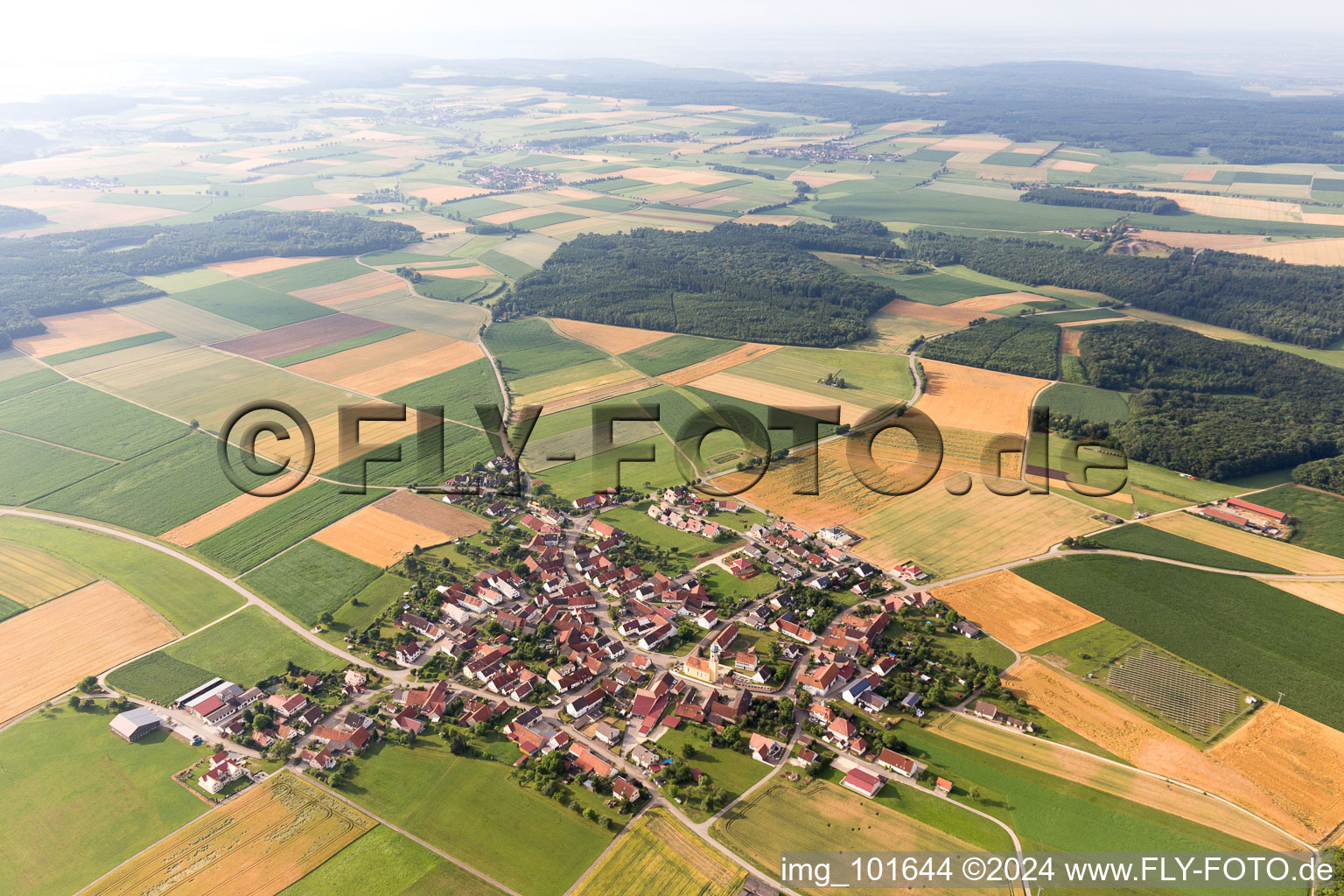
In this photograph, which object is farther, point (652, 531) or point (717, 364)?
point (717, 364)

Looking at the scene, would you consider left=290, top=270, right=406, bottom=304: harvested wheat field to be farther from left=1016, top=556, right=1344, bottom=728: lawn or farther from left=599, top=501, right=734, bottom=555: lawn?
left=1016, top=556, right=1344, bottom=728: lawn

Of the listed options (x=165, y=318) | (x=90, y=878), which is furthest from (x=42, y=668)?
(x=165, y=318)

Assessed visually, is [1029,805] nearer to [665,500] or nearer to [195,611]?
[665,500]

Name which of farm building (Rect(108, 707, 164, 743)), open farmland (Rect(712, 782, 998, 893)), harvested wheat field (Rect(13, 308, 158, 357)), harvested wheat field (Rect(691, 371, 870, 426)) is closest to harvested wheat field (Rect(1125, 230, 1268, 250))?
harvested wheat field (Rect(691, 371, 870, 426))

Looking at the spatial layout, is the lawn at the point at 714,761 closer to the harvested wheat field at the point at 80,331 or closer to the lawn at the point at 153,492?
Answer: the lawn at the point at 153,492

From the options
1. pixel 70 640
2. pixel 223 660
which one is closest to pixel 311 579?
pixel 223 660

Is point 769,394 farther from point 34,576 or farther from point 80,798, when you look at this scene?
point 80,798

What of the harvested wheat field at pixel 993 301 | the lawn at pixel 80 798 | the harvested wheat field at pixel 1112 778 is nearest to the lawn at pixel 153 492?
the lawn at pixel 80 798
